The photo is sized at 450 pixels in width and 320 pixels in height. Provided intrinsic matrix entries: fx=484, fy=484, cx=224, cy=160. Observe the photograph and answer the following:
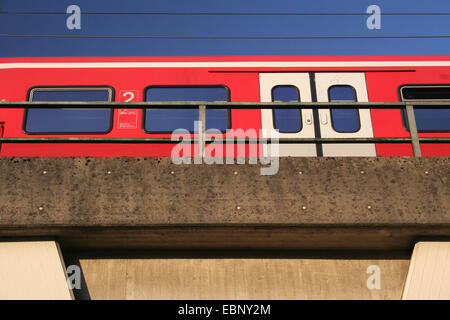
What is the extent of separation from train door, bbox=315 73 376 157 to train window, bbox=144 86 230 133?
1417 millimetres

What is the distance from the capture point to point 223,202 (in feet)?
11.2

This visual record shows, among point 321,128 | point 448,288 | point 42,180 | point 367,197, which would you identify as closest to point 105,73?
point 321,128

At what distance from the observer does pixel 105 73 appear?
7.20 m

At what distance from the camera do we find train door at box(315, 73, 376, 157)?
6.79 metres

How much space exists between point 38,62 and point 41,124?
108cm

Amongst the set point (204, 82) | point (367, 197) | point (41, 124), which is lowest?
point (367, 197)

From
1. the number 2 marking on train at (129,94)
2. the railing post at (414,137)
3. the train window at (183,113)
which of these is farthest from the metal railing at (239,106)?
the number 2 marking on train at (129,94)

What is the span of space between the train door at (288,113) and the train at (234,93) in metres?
0.01

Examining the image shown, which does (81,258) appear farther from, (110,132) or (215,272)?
(110,132)

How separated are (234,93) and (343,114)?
5.33ft

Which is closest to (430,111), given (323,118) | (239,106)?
(323,118)

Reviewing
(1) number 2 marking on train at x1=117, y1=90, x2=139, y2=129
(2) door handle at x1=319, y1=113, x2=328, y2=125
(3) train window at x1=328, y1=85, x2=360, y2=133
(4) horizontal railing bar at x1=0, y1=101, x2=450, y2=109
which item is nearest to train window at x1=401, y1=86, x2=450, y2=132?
(3) train window at x1=328, y1=85, x2=360, y2=133

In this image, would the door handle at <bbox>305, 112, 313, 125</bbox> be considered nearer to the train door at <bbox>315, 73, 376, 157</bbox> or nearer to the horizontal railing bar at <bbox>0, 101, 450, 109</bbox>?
the train door at <bbox>315, 73, 376, 157</bbox>

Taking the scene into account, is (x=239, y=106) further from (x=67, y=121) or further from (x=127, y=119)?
(x=67, y=121)
